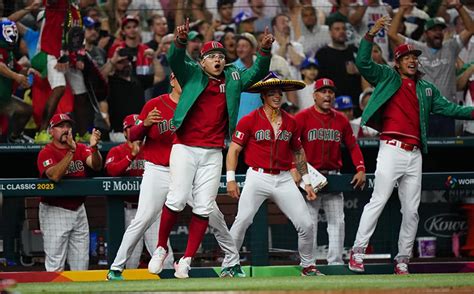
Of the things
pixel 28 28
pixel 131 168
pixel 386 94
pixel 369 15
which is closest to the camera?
pixel 386 94

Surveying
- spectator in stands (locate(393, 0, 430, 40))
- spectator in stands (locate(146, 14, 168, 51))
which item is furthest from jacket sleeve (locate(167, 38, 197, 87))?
spectator in stands (locate(393, 0, 430, 40))

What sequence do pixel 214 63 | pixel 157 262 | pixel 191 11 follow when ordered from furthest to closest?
pixel 191 11
pixel 214 63
pixel 157 262

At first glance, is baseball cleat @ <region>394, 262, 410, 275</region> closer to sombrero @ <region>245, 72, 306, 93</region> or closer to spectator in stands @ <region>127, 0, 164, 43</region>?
sombrero @ <region>245, 72, 306, 93</region>

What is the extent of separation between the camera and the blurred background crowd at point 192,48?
11992 mm

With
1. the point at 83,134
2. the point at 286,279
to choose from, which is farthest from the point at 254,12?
the point at 286,279

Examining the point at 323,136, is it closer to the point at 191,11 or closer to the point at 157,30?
the point at 191,11

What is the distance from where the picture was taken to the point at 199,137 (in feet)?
29.5

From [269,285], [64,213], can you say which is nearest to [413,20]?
[64,213]

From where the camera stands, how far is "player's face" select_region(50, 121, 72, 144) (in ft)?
34.6

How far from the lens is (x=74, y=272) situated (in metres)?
10.0

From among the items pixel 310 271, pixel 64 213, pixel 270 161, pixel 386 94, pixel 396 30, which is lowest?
pixel 310 271

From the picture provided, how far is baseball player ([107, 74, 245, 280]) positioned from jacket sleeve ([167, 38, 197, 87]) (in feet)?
1.30

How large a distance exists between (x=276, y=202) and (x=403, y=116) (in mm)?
1458

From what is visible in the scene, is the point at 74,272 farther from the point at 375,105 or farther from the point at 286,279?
the point at 375,105
